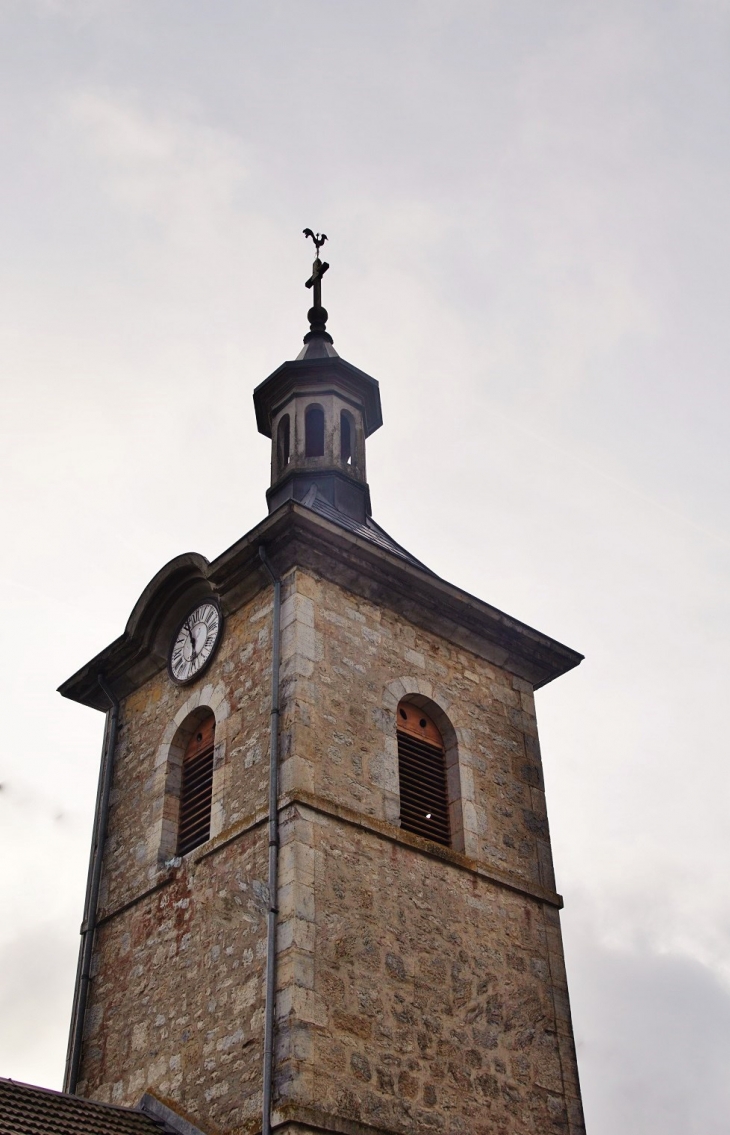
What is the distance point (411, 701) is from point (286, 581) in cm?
211

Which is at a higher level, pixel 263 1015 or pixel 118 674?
pixel 118 674

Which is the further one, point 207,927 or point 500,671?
point 500,671

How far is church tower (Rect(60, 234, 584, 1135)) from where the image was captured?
12.8 meters

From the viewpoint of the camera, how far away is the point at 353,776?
14.5m

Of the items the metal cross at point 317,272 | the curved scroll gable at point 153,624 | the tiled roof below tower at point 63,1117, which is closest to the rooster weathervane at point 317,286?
the metal cross at point 317,272

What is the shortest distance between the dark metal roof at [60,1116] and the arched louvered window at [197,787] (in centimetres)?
295

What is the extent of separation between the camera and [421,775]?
15531 mm

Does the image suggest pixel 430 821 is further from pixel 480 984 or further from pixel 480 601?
pixel 480 601

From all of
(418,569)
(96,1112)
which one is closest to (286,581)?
(418,569)

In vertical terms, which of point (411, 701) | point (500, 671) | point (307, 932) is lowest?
point (307, 932)

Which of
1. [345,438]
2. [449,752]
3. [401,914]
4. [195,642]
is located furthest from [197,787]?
[345,438]

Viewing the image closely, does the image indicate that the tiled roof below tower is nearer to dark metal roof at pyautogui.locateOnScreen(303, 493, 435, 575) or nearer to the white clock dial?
the white clock dial

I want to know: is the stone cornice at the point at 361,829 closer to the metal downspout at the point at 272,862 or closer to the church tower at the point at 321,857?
the church tower at the point at 321,857

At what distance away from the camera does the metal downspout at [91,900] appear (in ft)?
49.2
